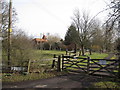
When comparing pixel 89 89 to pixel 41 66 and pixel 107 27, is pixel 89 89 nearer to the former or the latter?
pixel 107 27

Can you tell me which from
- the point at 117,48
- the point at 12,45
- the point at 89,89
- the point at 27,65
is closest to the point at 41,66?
the point at 27,65

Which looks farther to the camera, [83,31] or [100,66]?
[83,31]

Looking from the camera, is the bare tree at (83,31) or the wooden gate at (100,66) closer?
the wooden gate at (100,66)

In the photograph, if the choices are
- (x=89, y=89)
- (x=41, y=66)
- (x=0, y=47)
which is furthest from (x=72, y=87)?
(x=0, y=47)

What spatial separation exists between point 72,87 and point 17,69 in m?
4.89

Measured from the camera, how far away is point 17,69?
907 centimetres

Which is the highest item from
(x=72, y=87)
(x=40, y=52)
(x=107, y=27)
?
(x=107, y=27)

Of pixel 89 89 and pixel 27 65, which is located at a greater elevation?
pixel 27 65

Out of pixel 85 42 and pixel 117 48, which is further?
pixel 85 42

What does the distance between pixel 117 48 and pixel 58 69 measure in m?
5.42

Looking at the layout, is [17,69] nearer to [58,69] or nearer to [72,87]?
[58,69]

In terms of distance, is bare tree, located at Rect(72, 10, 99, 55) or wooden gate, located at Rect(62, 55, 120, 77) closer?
wooden gate, located at Rect(62, 55, 120, 77)

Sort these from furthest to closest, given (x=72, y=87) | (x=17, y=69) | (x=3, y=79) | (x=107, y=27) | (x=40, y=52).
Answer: (x=40, y=52) → (x=17, y=69) → (x=3, y=79) → (x=72, y=87) → (x=107, y=27)

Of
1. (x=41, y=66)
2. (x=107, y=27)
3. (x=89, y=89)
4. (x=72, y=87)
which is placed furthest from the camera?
(x=41, y=66)
